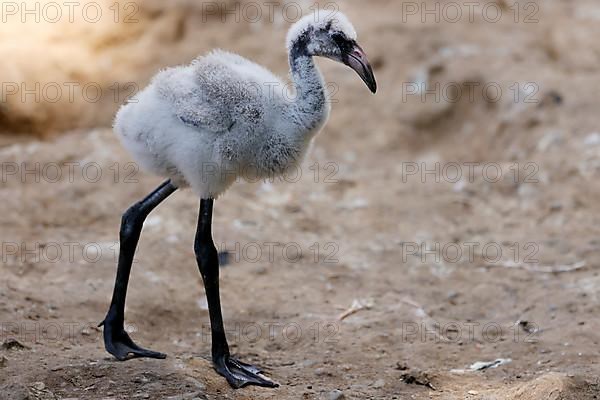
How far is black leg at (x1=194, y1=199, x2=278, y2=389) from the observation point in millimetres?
4156

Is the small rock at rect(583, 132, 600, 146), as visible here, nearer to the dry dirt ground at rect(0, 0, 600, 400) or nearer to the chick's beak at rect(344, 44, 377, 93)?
the dry dirt ground at rect(0, 0, 600, 400)

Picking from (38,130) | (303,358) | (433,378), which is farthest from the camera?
(38,130)

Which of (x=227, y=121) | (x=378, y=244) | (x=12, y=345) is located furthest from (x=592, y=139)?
(x=12, y=345)

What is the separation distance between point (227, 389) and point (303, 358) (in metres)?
0.61

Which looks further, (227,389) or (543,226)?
(543,226)

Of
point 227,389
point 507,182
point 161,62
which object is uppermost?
point 161,62

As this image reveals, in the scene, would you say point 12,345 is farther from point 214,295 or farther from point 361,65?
point 361,65

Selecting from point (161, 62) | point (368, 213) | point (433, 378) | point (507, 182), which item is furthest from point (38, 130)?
point (433, 378)

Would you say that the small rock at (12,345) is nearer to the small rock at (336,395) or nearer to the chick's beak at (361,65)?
the small rock at (336,395)

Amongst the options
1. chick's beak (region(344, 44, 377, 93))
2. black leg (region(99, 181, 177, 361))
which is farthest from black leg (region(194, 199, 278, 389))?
chick's beak (region(344, 44, 377, 93))

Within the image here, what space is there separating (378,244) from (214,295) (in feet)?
6.24

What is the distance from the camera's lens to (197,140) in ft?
12.8

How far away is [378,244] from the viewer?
5871mm

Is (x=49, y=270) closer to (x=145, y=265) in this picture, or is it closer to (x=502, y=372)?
(x=145, y=265)
